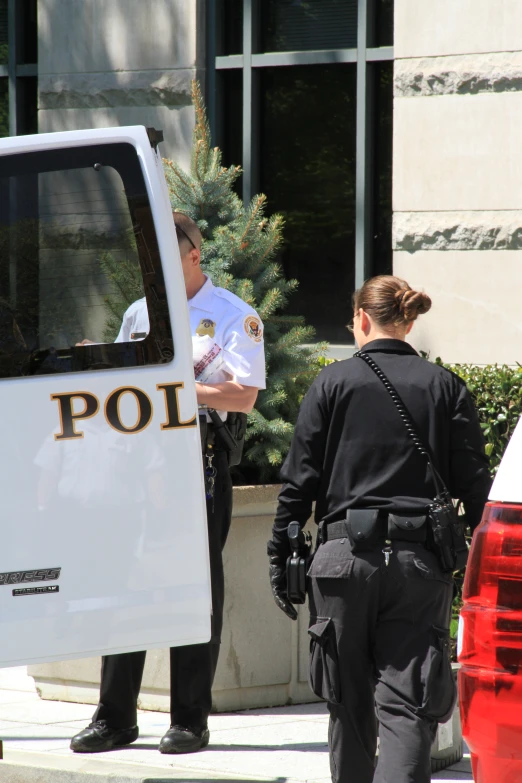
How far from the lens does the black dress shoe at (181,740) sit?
4871 mm

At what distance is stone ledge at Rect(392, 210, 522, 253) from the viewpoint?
295 inches

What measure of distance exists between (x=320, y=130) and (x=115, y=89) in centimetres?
159

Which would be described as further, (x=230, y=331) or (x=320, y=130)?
(x=320, y=130)

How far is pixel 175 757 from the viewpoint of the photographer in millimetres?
4875

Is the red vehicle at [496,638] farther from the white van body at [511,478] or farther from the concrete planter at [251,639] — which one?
the concrete planter at [251,639]

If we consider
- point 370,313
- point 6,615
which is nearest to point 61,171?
point 370,313

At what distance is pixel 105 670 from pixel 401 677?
1656mm

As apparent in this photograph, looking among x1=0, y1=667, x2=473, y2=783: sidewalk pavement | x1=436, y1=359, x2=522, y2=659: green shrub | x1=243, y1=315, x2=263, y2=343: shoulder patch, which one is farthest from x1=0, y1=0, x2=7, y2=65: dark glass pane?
x1=0, y1=667, x2=473, y2=783: sidewalk pavement

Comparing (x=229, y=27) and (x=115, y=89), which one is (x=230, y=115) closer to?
(x=229, y=27)

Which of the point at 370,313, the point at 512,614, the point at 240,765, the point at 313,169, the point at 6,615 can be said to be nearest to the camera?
the point at 512,614

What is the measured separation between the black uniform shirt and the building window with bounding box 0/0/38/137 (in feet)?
19.4

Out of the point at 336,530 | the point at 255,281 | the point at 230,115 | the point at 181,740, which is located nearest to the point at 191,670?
the point at 181,740

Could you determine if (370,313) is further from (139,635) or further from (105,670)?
(105,670)

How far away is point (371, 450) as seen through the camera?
3.90m
